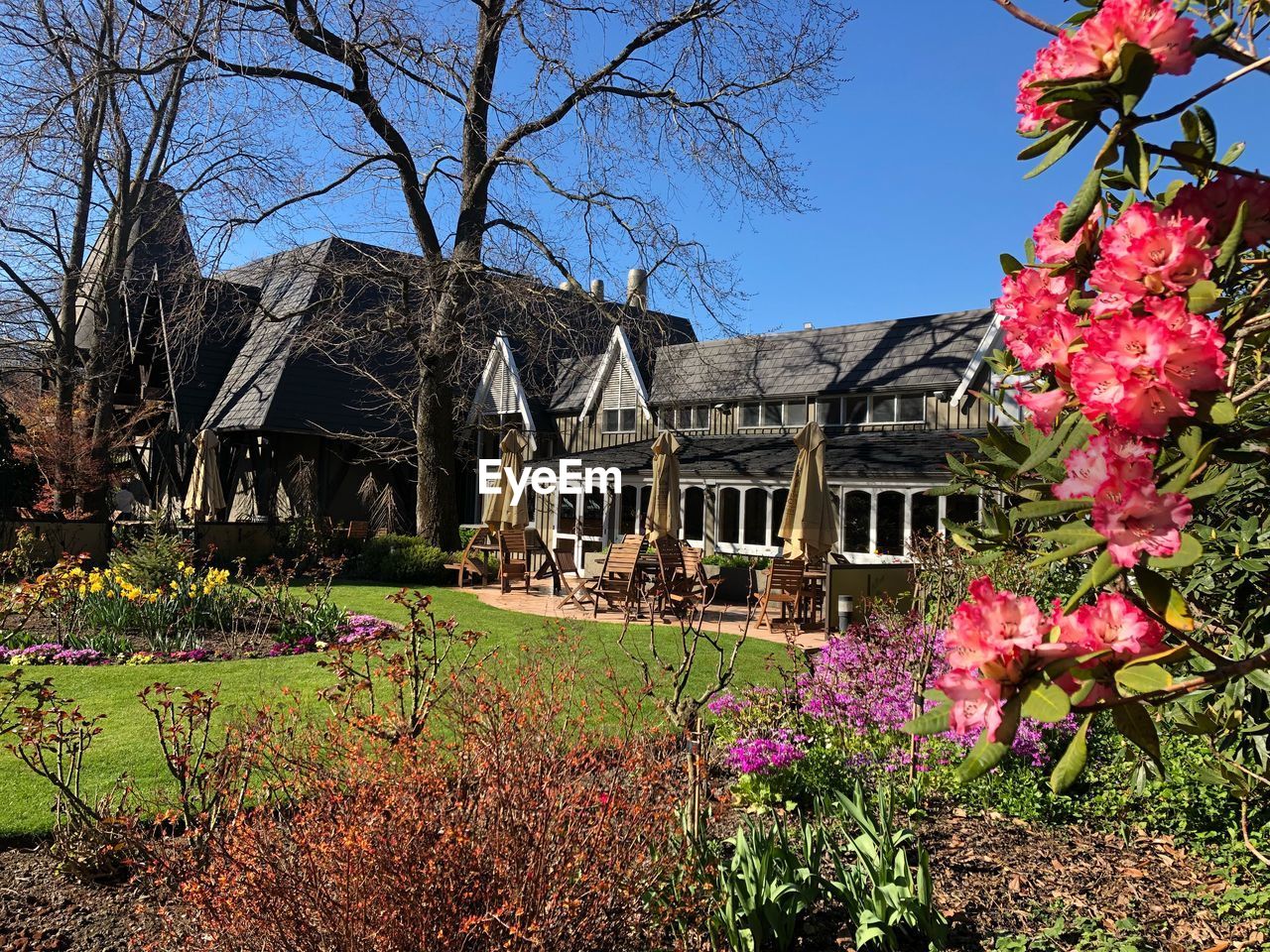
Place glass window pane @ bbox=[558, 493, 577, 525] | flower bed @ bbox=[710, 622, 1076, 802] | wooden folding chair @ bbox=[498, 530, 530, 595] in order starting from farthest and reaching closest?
glass window pane @ bbox=[558, 493, 577, 525]
wooden folding chair @ bbox=[498, 530, 530, 595]
flower bed @ bbox=[710, 622, 1076, 802]

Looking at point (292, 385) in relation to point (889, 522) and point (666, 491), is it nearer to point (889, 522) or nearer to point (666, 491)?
point (666, 491)

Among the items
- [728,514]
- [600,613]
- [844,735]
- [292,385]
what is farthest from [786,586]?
[292,385]

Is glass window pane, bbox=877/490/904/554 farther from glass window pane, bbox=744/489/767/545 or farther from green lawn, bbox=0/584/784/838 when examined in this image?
green lawn, bbox=0/584/784/838

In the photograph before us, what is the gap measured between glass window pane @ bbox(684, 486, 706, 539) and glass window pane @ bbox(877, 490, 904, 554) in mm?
4530

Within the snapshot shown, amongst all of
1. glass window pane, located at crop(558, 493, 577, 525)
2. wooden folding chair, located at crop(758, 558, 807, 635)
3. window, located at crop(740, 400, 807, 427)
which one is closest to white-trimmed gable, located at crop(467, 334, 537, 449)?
glass window pane, located at crop(558, 493, 577, 525)

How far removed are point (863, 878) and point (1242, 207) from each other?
306 cm

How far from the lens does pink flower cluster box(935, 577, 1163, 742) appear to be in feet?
3.89

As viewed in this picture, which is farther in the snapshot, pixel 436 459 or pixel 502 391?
pixel 502 391

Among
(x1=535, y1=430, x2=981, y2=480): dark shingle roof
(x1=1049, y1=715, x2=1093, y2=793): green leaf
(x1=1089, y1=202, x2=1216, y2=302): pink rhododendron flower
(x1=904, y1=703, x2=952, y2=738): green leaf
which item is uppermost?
(x1=535, y1=430, x2=981, y2=480): dark shingle roof

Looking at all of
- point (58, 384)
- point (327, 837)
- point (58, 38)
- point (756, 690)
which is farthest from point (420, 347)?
point (327, 837)

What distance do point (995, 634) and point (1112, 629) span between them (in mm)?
205

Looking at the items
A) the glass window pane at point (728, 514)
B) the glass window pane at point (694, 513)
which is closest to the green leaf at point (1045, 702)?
the glass window pane at point (728, 514)

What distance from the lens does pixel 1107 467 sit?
3.97ft

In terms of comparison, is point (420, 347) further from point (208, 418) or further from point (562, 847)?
point (562, 847)
